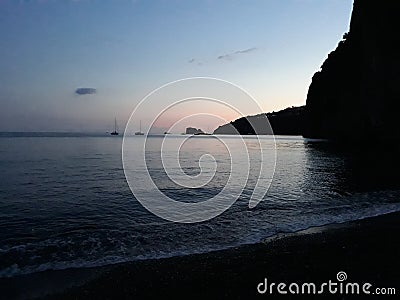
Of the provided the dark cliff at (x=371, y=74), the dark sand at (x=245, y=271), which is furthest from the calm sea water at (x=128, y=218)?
the dark cliff at (x=371, y=74)

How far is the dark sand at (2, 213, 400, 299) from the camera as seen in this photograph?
6664mm

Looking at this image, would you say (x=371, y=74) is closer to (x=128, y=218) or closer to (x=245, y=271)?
(x=128, y=218)

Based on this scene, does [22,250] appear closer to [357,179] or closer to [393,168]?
[357,179]

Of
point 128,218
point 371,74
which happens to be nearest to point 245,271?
point 128,218

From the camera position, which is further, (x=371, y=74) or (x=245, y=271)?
(x=371, y=74)

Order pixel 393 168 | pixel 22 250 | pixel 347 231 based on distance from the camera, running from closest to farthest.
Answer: pixel 22 250 → pixel 347 231 → pixel 393 168

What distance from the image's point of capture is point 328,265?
772 centimetres

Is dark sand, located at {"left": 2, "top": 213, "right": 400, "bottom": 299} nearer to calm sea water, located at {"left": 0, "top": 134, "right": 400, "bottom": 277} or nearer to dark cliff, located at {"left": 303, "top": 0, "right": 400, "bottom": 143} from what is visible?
calm sea water, located at {"left": 0, "top": 134, "right": 400, "bottom": 277}

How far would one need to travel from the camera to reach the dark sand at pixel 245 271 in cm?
666

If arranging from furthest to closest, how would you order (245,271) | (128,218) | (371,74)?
(371,74) < (128,218) < (245,271)

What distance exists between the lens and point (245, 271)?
24.8 feet

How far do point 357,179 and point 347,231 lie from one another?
1490 cm

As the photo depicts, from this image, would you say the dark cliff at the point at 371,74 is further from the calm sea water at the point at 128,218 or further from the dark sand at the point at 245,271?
the dark sand at the point at 245,271

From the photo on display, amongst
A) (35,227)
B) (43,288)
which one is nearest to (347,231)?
(43,288)
